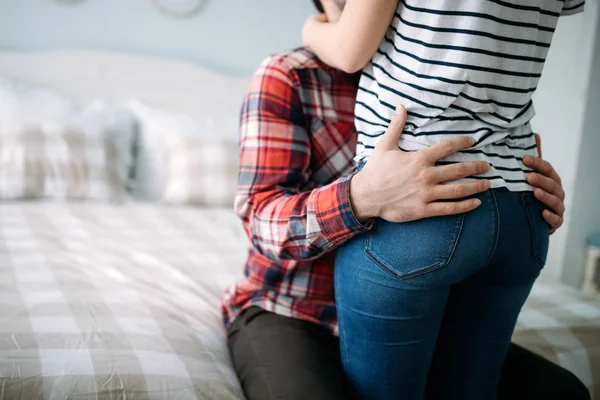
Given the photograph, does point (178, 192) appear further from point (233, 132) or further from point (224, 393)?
point (224, 393)

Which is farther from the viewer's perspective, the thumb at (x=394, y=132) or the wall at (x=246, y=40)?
the wall at (x=246, y=40)

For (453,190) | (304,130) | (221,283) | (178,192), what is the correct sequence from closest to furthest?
(453,190)
(304,130)
(221,283)
(178,192)

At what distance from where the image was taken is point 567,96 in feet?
6.33

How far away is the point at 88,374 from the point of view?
0.87 m

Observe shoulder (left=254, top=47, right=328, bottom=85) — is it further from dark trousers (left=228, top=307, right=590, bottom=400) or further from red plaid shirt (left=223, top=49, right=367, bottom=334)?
dark trousers (left=228, top=307, right=590, bottom=400)

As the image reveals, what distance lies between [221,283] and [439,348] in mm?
741

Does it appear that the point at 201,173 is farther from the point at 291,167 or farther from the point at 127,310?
the point at 291,167

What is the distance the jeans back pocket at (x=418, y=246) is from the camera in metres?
0.68

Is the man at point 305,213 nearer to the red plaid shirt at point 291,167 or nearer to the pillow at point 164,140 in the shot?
the red plaid shirt at point 291,167

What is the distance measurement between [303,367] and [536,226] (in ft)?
1.34

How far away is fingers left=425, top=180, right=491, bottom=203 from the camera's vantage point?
69cm

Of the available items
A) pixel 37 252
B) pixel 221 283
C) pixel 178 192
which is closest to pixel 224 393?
pixel 221 283

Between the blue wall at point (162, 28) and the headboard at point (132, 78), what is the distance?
0.08 meters

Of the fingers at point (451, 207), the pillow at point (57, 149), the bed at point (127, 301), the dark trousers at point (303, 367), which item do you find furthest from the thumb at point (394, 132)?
the pillow at point (57, 149)
